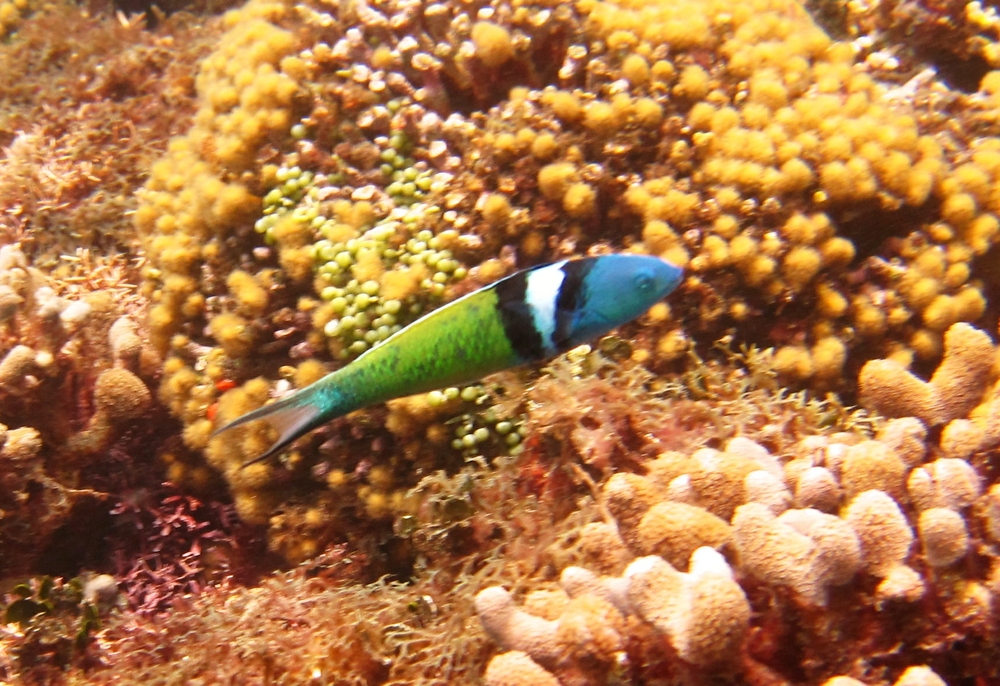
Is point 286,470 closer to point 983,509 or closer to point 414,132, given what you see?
point 414,132

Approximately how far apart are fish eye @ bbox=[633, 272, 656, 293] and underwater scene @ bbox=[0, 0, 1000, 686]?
0.08 ft

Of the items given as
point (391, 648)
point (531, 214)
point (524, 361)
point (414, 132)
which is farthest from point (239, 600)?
point (414, 132)

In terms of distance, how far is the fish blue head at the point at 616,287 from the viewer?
200 centimetres

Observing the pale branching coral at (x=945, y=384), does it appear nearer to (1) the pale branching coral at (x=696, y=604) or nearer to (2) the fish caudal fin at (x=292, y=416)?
(1) the pale branching coral at (x=696, y=604)

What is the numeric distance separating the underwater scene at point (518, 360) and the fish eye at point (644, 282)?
0.02 m

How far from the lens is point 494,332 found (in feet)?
6.93

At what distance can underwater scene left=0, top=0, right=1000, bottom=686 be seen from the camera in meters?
2.12

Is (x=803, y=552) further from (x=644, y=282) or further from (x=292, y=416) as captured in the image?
(x=292, y=416)

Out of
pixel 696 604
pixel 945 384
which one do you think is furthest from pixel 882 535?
pixel 945 384

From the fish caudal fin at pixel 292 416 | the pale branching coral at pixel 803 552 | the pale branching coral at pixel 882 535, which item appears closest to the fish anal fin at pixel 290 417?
the fish caudal fin at pixel 292 416

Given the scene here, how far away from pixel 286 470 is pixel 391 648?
119 centimetres

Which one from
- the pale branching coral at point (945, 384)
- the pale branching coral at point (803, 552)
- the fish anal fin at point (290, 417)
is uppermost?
the fish anal fin at point (290, 417)

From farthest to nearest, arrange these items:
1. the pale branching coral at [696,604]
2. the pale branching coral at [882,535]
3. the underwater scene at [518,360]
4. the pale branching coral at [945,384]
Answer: the pale branching coral at [945,384] < the underwater scene at [518,360] < the pale branching coral at [882,535] < the pale branching coral at [696,604]

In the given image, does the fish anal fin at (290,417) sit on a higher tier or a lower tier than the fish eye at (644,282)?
lower
